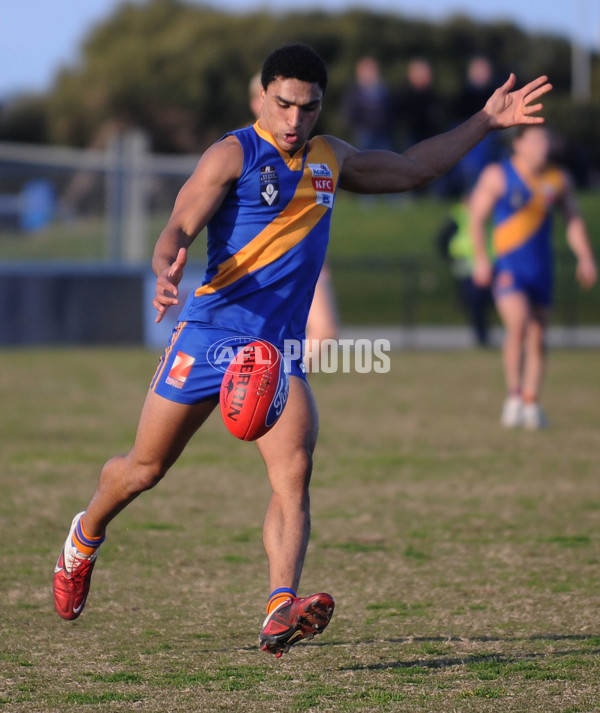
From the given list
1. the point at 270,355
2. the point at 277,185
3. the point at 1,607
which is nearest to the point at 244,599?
the point at 1,607

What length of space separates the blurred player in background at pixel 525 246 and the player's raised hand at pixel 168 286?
6.98 m

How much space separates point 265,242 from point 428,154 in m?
0.88

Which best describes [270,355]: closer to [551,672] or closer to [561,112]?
[551,672]

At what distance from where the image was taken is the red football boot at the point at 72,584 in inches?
198

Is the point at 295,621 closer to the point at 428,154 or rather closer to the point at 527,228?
the point at 428,154

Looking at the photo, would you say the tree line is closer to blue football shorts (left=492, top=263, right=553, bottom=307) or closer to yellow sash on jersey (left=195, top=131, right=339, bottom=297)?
blue football shorts (left=492, top=263, right=553, bottom=307)

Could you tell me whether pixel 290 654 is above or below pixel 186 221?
below

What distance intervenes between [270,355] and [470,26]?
55.5 m

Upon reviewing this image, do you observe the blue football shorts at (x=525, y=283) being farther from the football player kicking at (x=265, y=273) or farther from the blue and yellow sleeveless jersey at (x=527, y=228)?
the football player kicking at (x=265, y=273)

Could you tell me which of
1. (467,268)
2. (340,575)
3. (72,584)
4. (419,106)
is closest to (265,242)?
(72,584)

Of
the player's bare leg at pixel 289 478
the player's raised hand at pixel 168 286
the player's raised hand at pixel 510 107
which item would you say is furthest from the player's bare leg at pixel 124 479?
the player's raised hand at pixel 510 107

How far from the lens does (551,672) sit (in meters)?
4.43

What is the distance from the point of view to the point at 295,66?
15.4 ft

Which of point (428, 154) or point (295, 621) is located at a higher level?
point (428, 154)
